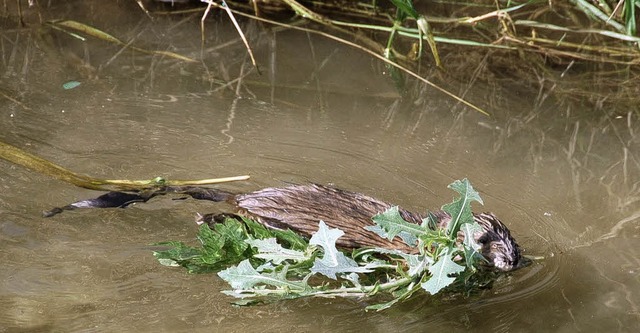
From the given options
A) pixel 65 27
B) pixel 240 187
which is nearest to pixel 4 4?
pixel 65 27

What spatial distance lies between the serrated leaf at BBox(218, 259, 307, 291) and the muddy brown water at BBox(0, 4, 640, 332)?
16 centimetres

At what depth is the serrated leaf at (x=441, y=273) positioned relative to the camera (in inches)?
126

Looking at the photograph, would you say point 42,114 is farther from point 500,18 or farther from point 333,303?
point 500,18

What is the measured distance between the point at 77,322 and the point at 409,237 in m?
1.19

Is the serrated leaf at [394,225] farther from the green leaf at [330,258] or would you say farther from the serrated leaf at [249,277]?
the serrated leaf at [249,277]

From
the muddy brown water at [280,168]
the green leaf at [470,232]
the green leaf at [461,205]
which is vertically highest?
the green leaf at [461,205]

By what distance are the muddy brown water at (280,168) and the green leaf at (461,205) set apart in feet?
1.15

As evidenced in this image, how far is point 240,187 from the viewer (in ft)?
14.1

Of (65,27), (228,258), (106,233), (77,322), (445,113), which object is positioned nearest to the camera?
(77,322)

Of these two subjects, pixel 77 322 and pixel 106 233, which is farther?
pixel 106 233

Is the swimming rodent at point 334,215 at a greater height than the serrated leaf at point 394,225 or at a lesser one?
lesser

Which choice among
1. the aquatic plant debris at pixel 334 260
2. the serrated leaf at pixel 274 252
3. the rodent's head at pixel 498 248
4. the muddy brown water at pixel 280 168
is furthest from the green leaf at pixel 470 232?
the serrated leaf at pixel 274 252

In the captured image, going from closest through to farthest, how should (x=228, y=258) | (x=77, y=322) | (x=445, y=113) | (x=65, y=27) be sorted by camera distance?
(x=77, y=322) → (x=228, y=258) → (x=445, y=113) → (x=65, y=27)

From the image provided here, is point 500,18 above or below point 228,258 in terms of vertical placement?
above
